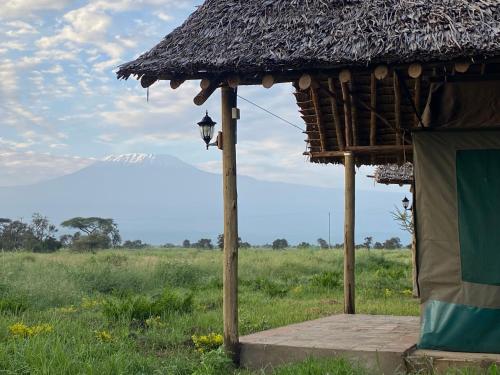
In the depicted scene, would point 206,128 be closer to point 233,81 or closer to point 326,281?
point 233,81

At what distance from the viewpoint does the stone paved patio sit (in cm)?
560

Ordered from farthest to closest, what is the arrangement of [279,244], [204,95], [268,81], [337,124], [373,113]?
[279,244] → [337,124] → [373,113] → [204,95] → [268,81]

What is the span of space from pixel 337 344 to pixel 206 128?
2.36 meters

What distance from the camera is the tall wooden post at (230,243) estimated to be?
19.9ft

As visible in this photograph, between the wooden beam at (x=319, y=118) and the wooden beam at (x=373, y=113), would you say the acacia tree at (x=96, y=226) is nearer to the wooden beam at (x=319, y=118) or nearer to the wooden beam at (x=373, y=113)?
the wooden beam at (x=319, y=118)

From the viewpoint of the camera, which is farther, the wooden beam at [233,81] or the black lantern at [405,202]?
the black lantern at [405,202]

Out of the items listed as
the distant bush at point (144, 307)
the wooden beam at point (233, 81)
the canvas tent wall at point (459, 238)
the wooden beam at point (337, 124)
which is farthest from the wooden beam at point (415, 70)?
the distant bush at point (144, 307)

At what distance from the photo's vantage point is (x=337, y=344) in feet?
19.8

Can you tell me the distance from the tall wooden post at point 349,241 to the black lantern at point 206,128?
2828 mm

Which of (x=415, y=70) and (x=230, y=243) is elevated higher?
(x=415, y=70)

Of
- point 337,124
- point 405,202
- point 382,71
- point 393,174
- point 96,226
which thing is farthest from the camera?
point 96,226

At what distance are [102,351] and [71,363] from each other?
717 millimetres

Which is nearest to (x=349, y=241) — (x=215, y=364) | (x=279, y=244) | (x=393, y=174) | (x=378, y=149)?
(x=378, y=149)

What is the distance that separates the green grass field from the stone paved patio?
1.26 ft
